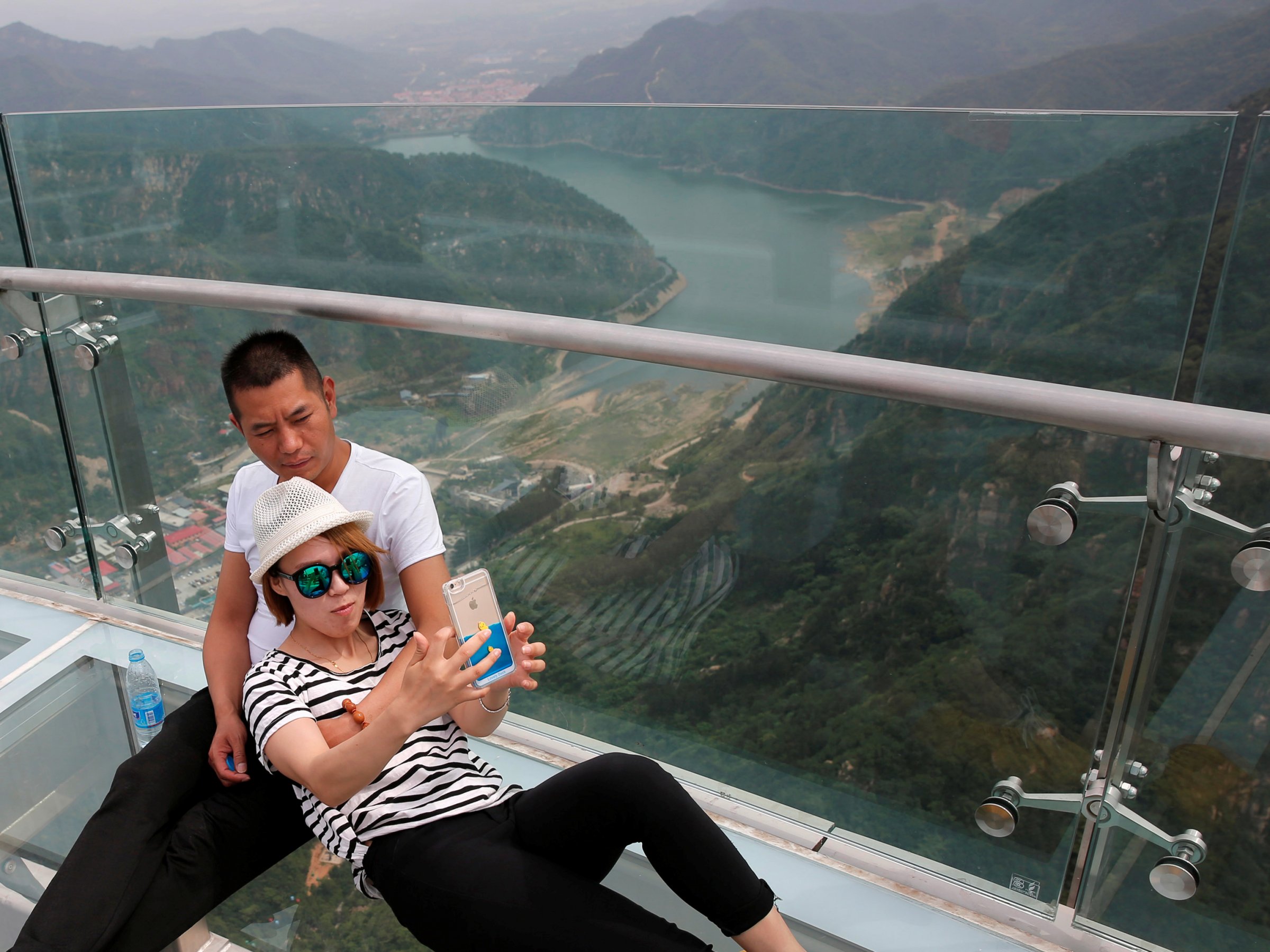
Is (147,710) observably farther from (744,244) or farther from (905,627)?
(744,244)

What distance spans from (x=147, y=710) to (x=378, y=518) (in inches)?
44.8

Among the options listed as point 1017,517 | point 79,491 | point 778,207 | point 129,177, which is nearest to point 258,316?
point 79,491

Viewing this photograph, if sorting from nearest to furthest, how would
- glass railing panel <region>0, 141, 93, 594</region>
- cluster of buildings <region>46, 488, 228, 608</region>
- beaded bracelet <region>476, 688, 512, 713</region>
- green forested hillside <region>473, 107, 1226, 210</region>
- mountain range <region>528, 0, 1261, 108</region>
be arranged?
beaded bracelet <region>476, 688, 512, 713</region>
cluster of buildings <region>46, 488, 228, 608</region>
glass railing panel <region>0, 141, 93, 594</region>
green forested hillside <region>473, 107, 1226, 210</region>
mountain range <region>528, 0, 1261, 108</region>

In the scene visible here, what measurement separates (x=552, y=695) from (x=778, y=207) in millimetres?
5031

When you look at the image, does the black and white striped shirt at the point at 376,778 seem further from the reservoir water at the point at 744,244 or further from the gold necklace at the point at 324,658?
the reservoir water at the point at 744,244

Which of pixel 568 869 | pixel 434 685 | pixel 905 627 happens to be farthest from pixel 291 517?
pixel 905 627

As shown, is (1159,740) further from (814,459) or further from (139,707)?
(139,707)

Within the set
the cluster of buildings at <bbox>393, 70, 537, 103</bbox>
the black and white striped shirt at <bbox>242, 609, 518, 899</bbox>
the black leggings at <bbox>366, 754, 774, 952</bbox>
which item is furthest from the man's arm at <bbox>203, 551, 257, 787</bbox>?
the cluster of buildings at <bbox>393, 70, 537, 103</bbox>

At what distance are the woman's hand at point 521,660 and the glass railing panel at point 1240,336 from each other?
1.35 meters

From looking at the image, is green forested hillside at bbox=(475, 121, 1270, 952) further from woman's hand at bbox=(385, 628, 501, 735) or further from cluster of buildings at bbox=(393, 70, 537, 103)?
cluster of buildings at bbox=(393, 70, 537, 103)

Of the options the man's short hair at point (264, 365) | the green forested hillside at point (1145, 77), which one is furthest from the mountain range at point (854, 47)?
the man's short hair at point (264, 365)

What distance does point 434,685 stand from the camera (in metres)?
1.30

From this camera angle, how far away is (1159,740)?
1509 millimetres

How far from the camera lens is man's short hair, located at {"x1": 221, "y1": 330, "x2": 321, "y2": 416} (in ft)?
5.44
